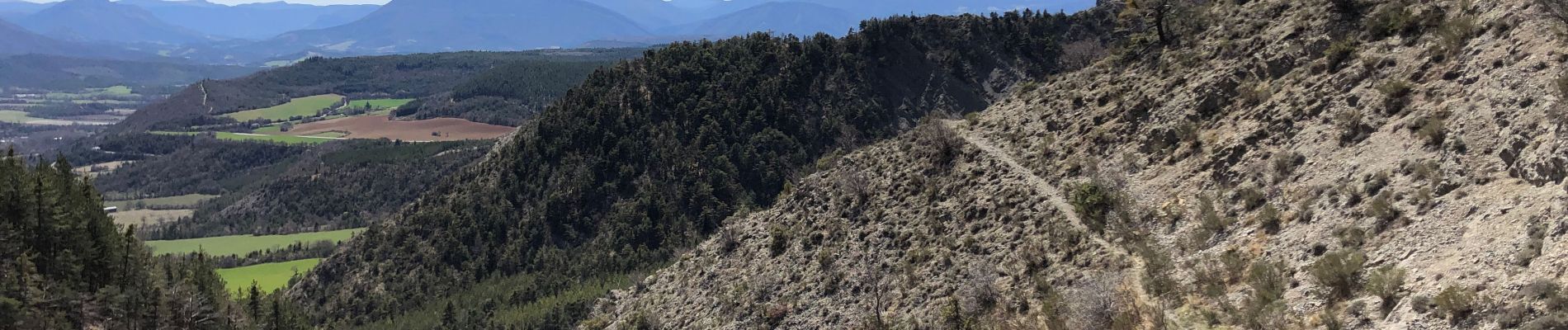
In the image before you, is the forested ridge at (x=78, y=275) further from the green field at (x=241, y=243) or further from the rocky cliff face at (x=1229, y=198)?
the green field at (x=241, y=243)

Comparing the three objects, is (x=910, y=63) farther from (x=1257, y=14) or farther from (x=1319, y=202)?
(x=1319, y=202)

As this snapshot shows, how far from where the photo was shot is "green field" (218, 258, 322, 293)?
12356 centimetres

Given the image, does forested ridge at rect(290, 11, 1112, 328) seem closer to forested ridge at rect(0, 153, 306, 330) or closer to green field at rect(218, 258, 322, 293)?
green field at rect(218, 258, 322, 293)

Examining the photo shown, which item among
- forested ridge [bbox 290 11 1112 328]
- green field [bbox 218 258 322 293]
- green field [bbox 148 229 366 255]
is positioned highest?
forested ridge [bbox 290 11 1112 328]

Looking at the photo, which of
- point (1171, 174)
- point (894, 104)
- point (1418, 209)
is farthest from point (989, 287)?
point (894, 104)

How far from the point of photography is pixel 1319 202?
2025 cm

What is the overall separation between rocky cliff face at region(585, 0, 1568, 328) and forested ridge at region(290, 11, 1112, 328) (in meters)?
52.6

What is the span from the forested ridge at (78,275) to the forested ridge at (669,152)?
33257mm

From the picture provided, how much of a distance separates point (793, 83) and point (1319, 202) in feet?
276

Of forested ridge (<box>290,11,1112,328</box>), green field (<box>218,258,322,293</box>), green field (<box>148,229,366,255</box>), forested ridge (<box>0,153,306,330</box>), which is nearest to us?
forested ridge (<box>0,153,306,330</box>)

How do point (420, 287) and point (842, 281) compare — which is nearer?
point (842, 281)

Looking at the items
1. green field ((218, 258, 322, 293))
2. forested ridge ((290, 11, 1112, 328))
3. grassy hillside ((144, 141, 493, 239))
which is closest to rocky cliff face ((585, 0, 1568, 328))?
forested ridge ((290, 11, 1112, 328))

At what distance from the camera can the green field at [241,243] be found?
157375mm

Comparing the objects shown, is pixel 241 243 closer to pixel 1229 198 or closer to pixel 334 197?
pixel 334 197
